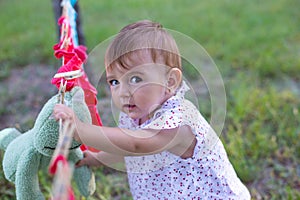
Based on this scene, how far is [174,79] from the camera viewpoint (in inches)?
51.9

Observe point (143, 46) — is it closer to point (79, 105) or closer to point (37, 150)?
point (79, 105)

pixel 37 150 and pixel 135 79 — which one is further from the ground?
pixel 135 79

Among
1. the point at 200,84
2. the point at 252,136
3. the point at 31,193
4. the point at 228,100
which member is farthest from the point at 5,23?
the point at 31,193

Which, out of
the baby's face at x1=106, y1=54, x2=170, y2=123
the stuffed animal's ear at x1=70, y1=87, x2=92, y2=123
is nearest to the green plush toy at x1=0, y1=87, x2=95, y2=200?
the stuffed animal's ear at x1=70, y1=87, x2=92, y2=123

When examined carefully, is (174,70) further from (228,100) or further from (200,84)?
(200,84)

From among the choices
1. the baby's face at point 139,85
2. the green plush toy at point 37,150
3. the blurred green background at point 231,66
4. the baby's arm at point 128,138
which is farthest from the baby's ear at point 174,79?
the blurred green background at point 231,66

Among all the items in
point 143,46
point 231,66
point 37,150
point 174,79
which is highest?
point 143,46

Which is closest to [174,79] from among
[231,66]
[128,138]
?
[128,138]

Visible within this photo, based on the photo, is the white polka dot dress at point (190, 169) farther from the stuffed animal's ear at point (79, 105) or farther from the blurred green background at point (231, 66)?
the blurred green background at point (231, 66)

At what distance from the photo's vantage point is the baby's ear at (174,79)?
1299 mm

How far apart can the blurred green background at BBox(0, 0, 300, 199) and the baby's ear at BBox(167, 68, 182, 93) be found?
77 centimetres

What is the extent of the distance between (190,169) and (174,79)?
0.26 metres

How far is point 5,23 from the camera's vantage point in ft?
14.1

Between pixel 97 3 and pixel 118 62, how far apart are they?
3.80 meters
